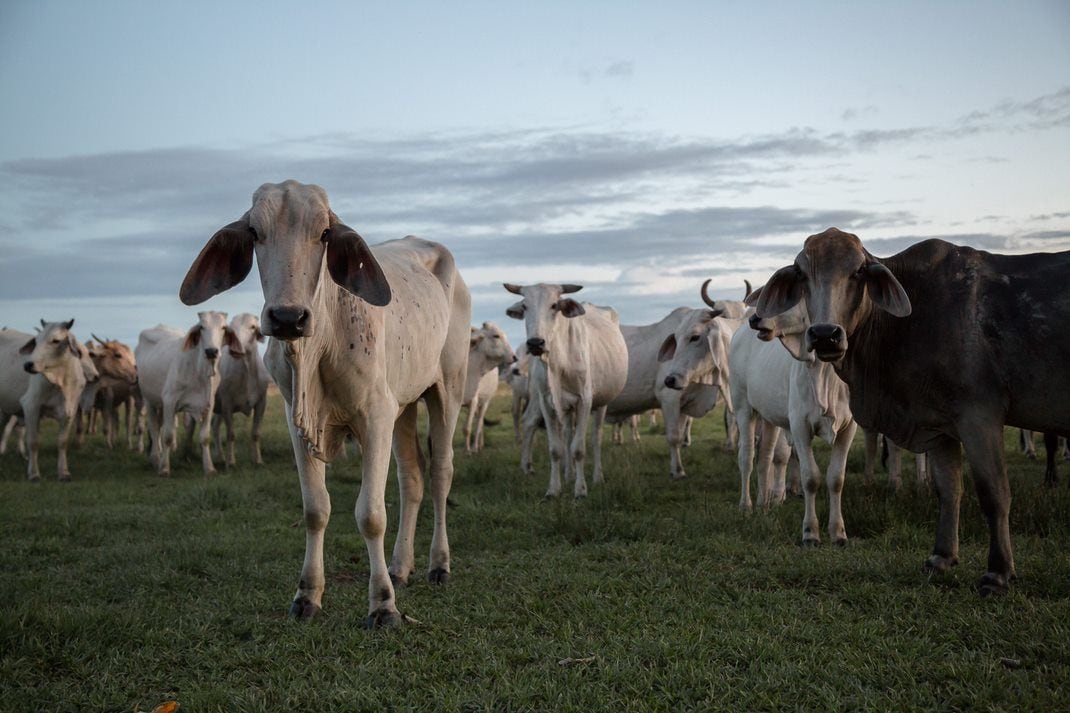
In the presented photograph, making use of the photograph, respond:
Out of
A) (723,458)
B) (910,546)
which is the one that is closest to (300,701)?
(910,546)

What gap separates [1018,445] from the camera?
51.0ft

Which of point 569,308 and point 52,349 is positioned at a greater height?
point 569,308

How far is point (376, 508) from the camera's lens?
5.61 metres

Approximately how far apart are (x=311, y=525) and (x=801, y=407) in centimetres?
445

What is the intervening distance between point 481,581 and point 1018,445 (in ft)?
40.0

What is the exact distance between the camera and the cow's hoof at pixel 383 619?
549cm

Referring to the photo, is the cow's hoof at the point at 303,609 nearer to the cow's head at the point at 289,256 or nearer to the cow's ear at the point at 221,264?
the cow's head at the point at 289,256

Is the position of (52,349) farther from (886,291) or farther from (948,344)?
(948,344)

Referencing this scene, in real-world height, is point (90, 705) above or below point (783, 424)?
below

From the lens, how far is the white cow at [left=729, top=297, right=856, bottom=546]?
25.5 ft

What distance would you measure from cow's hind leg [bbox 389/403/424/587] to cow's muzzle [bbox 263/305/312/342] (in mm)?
2215

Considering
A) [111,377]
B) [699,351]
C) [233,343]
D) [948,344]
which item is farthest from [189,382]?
[948,344]

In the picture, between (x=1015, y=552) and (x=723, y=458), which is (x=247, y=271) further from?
(x=723, y=458)

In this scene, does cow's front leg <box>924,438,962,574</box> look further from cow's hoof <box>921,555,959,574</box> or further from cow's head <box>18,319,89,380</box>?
cow's head <box>18,319,89,380</box>
